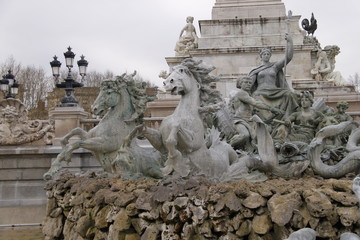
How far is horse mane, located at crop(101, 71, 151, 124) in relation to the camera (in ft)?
20.5

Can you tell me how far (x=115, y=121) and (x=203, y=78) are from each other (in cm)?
133

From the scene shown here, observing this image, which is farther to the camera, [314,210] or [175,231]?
[175,231]

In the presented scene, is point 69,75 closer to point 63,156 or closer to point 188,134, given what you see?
point 63,156

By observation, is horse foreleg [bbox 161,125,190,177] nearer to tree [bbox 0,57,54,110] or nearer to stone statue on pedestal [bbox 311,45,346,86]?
stone statue on pedestal [bbox 311,45,346,86]

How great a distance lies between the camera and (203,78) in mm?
6004

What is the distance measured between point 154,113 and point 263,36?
437 cm

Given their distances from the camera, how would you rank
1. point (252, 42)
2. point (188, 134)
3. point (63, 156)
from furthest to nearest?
1. point (252, 42)
2. point (63, 156)
3. point (188, 134)

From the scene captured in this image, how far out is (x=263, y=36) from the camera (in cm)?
1530

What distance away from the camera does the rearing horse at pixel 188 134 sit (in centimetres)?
531

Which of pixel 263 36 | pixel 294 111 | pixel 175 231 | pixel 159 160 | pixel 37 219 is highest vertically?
pixel 263 36

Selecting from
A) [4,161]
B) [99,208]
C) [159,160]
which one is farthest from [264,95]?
[4,161]

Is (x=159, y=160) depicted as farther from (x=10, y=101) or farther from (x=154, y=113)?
(x=154, y=113)

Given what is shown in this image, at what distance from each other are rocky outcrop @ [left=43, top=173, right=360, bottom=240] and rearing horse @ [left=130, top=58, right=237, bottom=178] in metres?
0.64

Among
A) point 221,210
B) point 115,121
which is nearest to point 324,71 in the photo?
point 115,121
